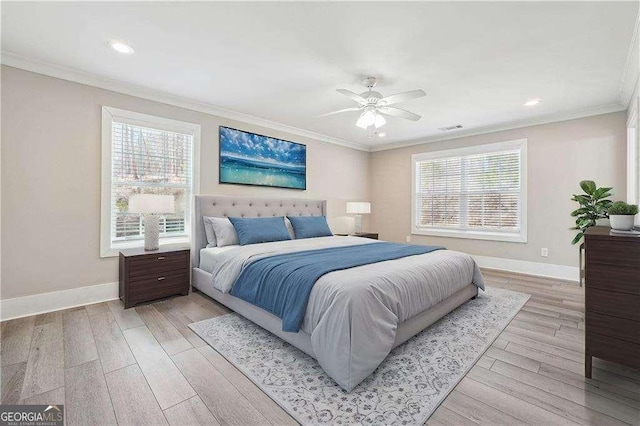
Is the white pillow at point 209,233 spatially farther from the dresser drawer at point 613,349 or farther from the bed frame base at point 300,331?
the dresser drawer at point 613,349

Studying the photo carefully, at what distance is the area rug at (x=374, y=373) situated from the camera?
156 centimetres

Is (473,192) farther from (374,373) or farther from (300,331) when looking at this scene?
(300,331)

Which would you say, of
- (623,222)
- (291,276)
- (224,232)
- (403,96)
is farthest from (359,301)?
(224,232)

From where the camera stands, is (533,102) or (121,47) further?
(533,102)

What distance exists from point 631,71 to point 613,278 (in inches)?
96.5

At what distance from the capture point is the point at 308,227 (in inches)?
178

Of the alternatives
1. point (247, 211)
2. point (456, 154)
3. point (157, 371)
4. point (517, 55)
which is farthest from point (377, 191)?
point (157, 371)

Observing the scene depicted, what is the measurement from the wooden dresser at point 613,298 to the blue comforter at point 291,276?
145 cm

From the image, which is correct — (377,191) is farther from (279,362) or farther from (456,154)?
(279,362)

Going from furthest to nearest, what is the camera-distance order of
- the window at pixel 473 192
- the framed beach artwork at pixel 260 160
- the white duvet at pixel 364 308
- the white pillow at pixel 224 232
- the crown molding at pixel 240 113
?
the window at pixel 473 192 → the framed beach artwork at pixel 260 160 → the white pillow at pixel 224 232 → the crown molding at pixel 240 113 → the white duvet at pixel 364 308

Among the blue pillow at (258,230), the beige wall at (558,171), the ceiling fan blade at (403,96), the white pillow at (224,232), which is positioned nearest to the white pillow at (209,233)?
the white pillow at (224,232)

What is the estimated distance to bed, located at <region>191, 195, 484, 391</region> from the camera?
5.77ft

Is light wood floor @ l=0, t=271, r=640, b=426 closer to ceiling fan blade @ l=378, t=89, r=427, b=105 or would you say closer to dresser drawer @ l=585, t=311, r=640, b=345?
dresser drawer @ l=585, t=311, r=640, b=345

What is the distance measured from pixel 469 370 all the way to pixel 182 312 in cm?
272
